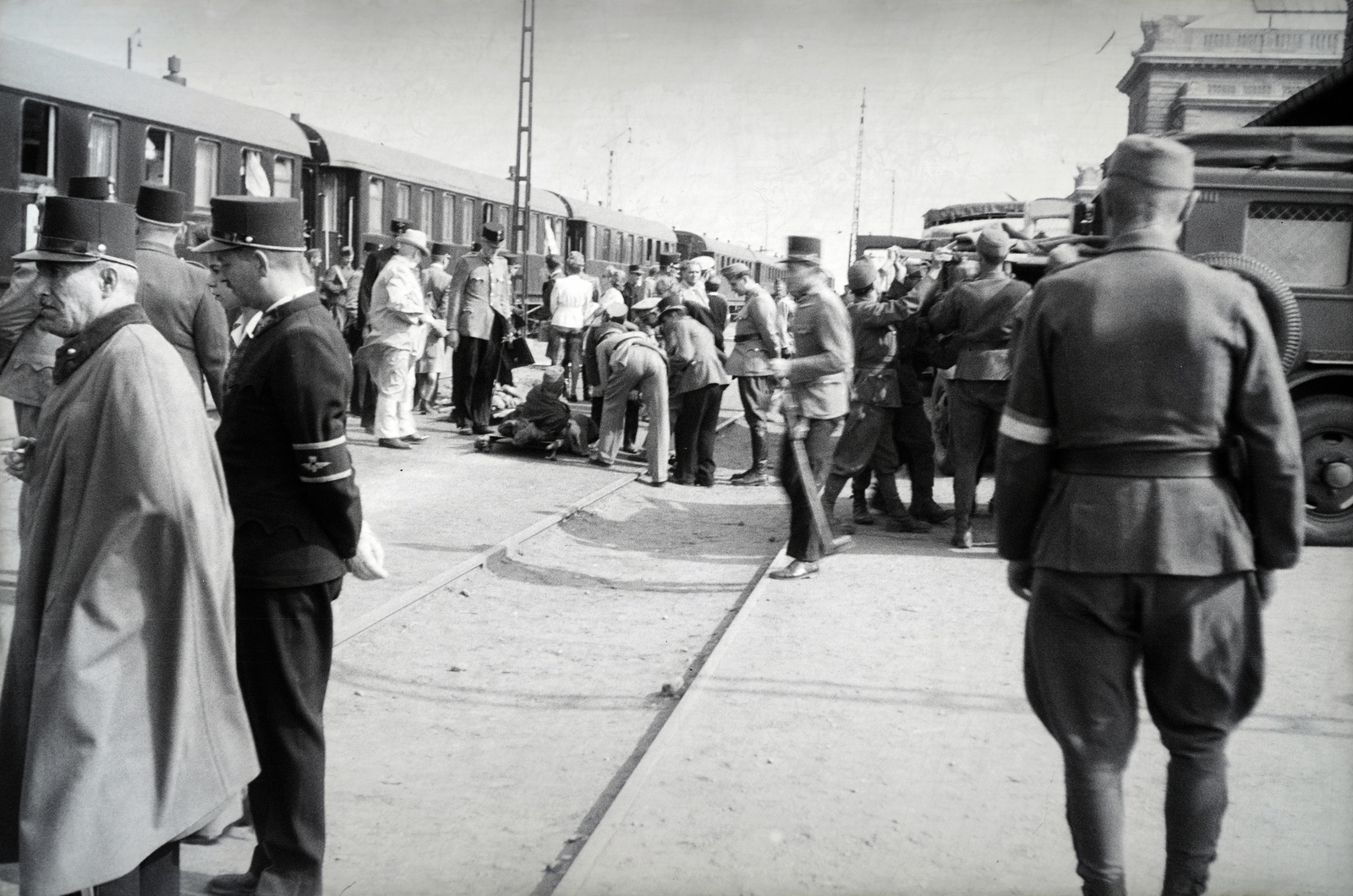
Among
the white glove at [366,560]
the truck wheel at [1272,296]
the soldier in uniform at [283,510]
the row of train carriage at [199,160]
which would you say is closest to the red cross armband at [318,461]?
the soldier in uniform at [283,510]

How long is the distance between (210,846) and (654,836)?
1465 millimetres

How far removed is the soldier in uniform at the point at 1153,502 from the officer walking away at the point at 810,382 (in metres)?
4.32

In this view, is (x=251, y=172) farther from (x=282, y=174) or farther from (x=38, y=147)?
(x=38, y=147)

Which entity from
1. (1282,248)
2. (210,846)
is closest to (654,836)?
(210,846)

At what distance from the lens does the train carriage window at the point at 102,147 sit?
14.5 meters

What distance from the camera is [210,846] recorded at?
14.5 feet

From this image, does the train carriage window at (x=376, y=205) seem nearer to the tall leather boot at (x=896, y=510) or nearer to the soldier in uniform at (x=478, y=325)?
the soldier in uniform at (x=478, y=325)

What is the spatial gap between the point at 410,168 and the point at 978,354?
56.5ft

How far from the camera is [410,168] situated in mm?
24250

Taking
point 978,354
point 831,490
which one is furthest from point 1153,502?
point 831,490

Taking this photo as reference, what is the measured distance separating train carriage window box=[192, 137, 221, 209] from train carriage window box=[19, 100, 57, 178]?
2.91 m

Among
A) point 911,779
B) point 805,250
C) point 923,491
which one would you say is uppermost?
point 805,250

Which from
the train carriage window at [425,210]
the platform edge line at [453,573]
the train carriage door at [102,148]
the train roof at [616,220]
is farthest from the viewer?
→ the train roof at [616,220]

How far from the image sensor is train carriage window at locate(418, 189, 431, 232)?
24.6 metres
